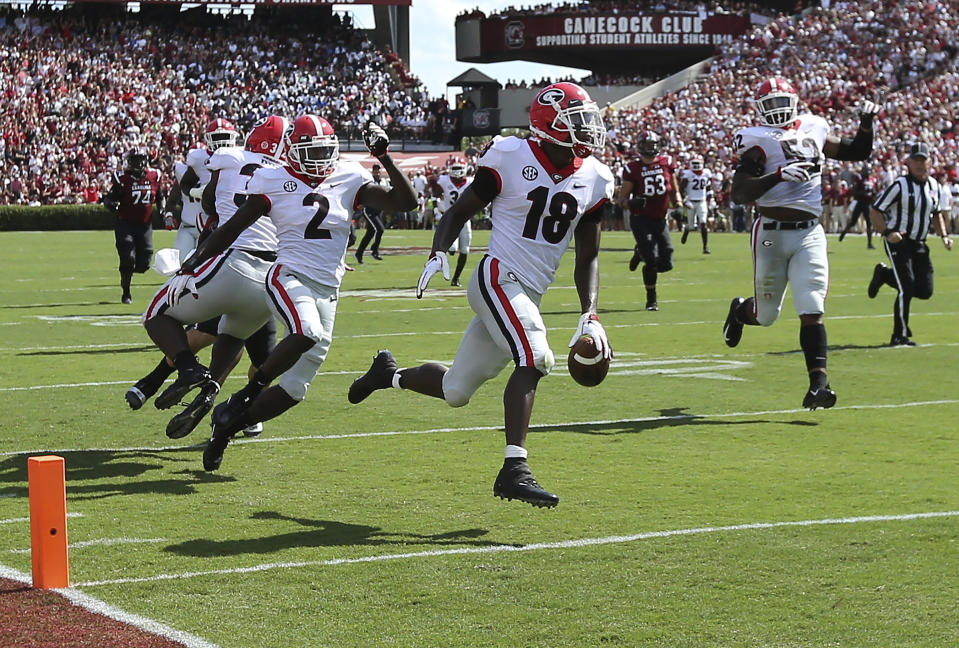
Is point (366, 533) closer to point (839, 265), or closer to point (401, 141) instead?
point (839, 265)

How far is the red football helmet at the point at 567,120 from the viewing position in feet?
21.0

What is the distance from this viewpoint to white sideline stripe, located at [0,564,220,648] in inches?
171

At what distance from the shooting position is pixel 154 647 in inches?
168

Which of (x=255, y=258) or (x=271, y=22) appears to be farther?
(x=271, y=22)

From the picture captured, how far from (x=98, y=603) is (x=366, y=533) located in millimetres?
1351

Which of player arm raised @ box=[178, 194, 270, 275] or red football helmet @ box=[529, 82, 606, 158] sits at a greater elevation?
red football helmet @ box=[529, 82, 606, 158]

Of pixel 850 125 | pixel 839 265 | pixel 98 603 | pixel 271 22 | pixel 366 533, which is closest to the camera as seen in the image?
pixel 98 603

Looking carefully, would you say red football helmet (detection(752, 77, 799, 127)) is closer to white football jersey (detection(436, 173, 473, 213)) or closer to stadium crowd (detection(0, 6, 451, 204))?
white football jersey (detection(436, 173, 473, 213))

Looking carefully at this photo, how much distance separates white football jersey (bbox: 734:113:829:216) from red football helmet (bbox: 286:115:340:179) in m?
3.11

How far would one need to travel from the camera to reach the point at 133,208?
17.0m

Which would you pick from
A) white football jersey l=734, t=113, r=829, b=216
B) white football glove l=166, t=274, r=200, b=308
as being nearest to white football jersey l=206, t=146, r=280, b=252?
white football glove l=166, t=274, r=200, b=308

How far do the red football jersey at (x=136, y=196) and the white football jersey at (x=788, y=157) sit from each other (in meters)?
9.20

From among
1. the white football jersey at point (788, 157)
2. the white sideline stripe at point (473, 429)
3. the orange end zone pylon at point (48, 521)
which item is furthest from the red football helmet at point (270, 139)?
the orange end zone pylon at point (48, 521)

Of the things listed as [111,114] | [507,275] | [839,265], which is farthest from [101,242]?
[507,275]
